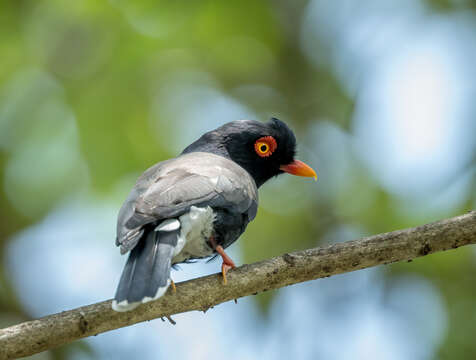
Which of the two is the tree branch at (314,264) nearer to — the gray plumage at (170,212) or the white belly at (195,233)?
the gray plumage at (170,212)

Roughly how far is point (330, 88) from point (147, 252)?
5.33 meters

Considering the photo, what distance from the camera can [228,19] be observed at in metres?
8.73

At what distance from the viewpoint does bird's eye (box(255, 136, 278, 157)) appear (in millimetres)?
6559

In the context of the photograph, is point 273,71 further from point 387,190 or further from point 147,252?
point 147,252

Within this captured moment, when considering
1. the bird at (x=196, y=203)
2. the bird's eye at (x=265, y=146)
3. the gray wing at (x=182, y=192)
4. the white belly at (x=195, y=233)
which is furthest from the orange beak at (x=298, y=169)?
the white belly at (x=195, y=233)

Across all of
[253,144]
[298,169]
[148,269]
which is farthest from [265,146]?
[148,269]

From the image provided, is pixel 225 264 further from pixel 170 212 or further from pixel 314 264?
pixel 314 264

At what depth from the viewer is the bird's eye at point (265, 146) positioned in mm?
6559

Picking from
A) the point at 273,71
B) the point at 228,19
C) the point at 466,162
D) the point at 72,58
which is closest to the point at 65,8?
the point at 72,58

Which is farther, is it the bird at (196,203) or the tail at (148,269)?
the bird at (196,203)

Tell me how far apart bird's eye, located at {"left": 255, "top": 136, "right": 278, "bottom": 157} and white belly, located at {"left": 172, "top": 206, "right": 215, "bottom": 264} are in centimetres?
151

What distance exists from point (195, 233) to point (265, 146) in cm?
189

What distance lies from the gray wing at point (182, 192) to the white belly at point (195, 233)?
67mm

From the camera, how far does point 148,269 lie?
429 centimetres
